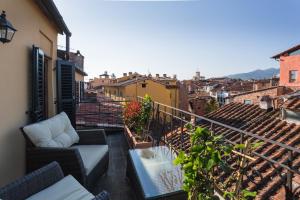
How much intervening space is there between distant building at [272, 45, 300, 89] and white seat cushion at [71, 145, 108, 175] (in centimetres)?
2390

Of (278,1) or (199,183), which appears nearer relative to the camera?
Result: (199,183)

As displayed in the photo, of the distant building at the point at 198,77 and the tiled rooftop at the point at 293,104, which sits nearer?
the tiled rooftop at the point at 293,104

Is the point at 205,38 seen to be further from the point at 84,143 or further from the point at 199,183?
the point at 199,183

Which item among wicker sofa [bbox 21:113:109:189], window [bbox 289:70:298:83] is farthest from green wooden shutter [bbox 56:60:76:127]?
window [bbox 289:70:298:83]

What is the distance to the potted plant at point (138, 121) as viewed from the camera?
15.7 ft

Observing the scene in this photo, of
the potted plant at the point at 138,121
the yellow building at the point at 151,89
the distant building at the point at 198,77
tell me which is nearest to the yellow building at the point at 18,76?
the potted plant at the point at 138,121

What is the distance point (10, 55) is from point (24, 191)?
1.64 m

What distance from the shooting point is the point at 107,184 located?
3.32 m

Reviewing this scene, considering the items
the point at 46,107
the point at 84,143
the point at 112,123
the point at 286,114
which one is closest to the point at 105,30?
the point at 112,123

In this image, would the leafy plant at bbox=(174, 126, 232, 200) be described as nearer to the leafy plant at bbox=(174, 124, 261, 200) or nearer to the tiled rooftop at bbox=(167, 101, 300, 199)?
the leafy plant at bbox=(174, 124, 261, 200)

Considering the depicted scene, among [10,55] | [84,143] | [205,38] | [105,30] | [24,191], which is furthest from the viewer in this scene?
[205,38]

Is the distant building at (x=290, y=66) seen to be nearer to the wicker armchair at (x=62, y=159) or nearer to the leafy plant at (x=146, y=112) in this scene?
the leafy plant at (x=146, y=112)

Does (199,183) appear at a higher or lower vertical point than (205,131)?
lower

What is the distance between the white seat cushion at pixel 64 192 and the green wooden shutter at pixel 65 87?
305cm
